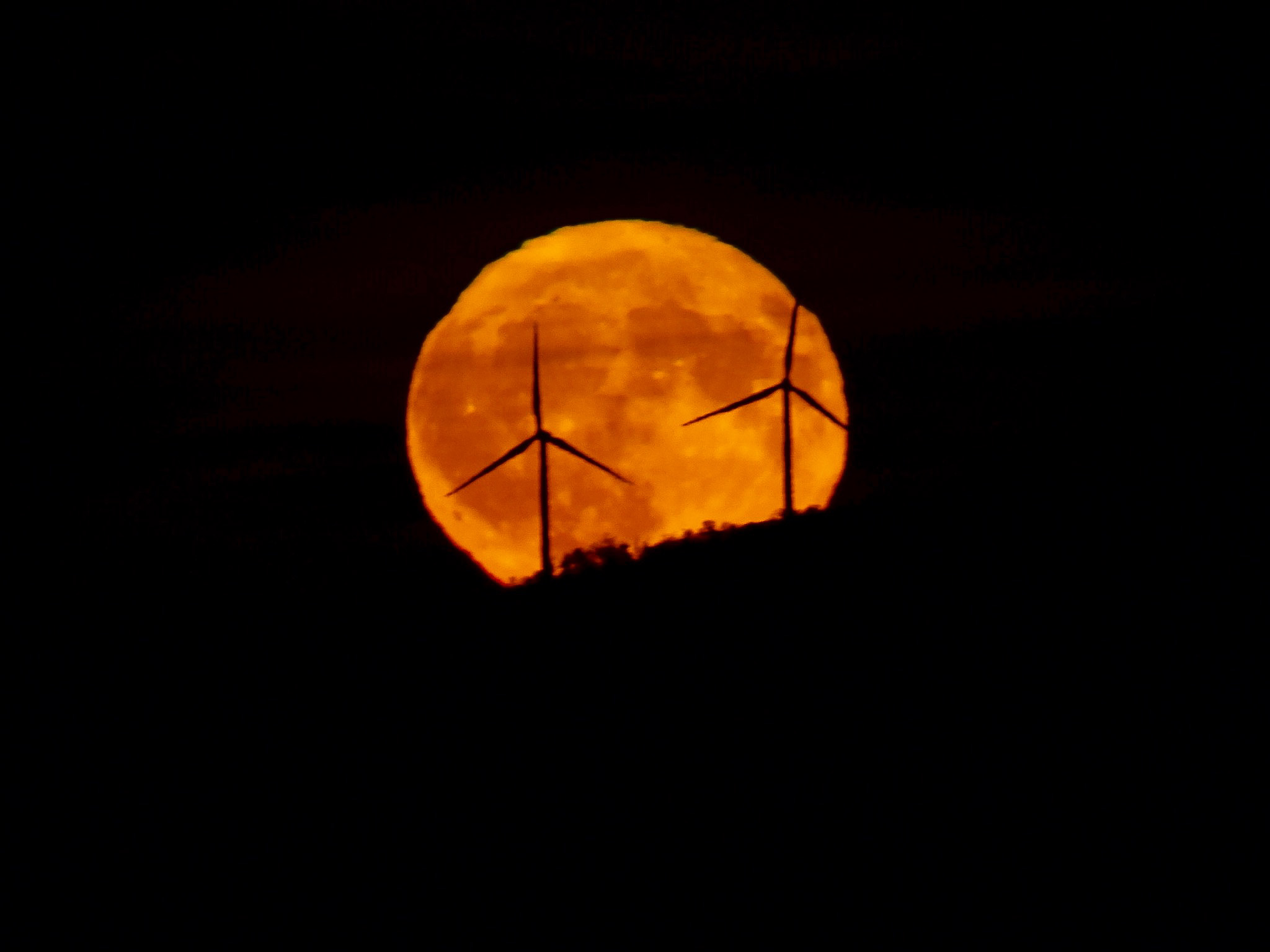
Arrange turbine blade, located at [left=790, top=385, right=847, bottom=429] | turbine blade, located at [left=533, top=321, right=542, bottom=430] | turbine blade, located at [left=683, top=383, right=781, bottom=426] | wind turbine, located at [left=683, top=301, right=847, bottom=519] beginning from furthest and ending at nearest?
turbine blade, located at [left=790, top=385, right=847, bottom=429], wind turbine, located at [left=683, top=301, right=847, bottom=519], turbine blade, located at [left=683, top=383, right=781, bottom=426], turbine blade, located at [left=533, top=321, right=542, bottom=430]

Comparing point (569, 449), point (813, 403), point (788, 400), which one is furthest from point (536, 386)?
point (813, 403)

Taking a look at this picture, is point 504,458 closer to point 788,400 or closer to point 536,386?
point 536,386

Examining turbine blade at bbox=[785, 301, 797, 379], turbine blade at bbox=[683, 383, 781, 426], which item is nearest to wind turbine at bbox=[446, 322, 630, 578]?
turbine blade at bbox=[683, 383, 781, 426]

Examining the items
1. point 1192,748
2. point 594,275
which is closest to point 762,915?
point 1192,748

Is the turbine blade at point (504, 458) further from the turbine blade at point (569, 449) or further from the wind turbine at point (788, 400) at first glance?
the wind turbine at point (788, 400)

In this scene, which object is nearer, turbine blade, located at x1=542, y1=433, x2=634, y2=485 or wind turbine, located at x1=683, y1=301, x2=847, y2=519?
turbine blade, located at x1=542, y1=433, x2=634, y2=485

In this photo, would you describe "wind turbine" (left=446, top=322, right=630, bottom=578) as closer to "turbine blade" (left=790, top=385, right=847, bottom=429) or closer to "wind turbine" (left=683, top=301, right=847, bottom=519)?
"wind turbine" (left=683, top=301, right=847, bottom=519)

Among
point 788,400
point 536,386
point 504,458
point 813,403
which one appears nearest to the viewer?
point 536,386

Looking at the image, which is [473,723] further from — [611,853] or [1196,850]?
[1196,850]
